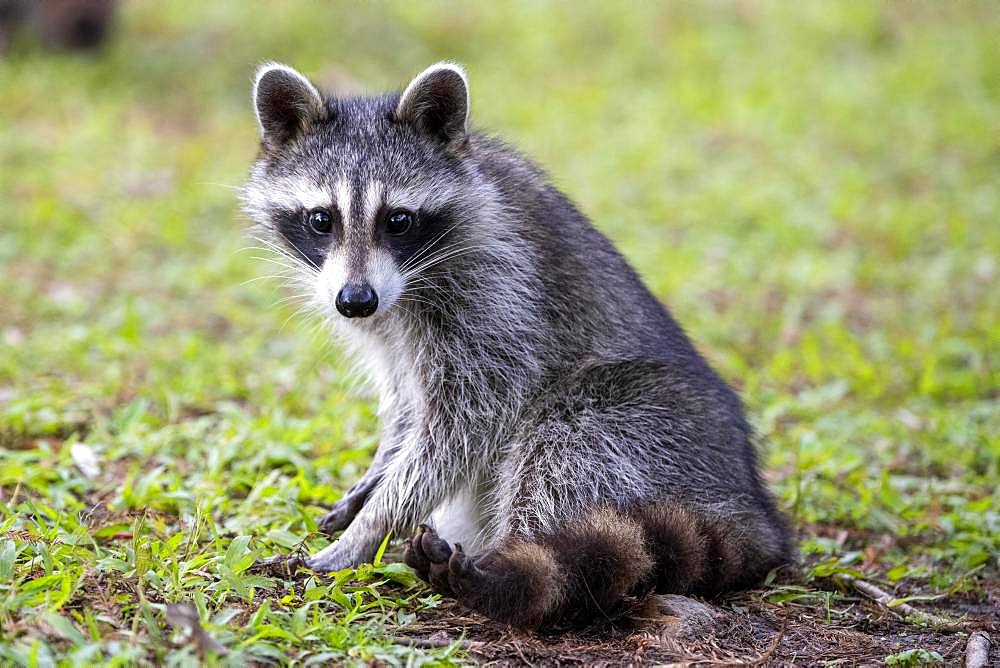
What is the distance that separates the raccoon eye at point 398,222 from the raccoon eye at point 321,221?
0.67ft

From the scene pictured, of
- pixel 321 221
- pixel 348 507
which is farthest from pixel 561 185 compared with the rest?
pixel 348 507

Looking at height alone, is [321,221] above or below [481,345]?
above

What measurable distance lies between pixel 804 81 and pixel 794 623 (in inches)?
346

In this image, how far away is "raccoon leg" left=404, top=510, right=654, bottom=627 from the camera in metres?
3.12

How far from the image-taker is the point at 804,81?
36.9 ft

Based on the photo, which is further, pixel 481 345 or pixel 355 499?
pixel 355 499

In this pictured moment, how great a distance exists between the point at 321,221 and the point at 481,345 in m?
0.72

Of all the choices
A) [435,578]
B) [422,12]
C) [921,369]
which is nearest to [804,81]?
[422,12]

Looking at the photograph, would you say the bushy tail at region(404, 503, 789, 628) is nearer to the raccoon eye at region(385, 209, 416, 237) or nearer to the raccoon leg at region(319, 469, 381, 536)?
the raccoon leg at region(319, 469, 381, 536)

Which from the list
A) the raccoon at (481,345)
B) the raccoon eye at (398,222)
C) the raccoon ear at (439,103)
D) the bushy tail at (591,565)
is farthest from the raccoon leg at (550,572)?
the raccoon ear at (439,103)

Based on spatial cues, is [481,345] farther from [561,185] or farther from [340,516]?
[561,185]

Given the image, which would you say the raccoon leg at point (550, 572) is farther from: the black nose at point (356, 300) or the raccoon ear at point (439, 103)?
the raccoon ear at point (439, 103)

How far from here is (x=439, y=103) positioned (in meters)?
3.96

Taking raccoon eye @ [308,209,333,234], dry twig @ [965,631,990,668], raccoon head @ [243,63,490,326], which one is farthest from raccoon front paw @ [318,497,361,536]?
dry twig @ [965,631,990,668]
